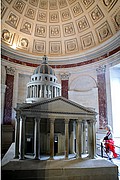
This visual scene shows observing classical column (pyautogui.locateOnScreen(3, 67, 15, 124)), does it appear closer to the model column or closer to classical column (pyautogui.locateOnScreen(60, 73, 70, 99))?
classical column (pyautogui.locateOnScreen(60, 73, 70, 99))

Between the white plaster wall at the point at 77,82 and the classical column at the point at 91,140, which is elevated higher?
the white plaster wall at the point at 77,82

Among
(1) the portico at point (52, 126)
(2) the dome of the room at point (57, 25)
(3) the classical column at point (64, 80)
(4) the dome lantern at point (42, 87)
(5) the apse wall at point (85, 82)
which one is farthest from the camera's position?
(3) the classical column at point (64, 80)

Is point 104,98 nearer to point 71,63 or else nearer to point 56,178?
point 71,63

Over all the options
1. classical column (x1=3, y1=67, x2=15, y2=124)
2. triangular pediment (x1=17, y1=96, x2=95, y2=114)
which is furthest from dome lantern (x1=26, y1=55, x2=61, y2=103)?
classical column (x1=3, y1=67, x2=15, y2=124)

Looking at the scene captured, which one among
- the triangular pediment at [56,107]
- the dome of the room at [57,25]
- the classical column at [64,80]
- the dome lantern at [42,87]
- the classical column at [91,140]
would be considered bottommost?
the classical column at [91,140]

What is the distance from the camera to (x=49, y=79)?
1098 centimetres

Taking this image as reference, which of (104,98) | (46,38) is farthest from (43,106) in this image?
(46,38)

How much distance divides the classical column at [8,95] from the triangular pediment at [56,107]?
703 centimetres

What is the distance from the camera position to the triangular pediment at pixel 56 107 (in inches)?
273

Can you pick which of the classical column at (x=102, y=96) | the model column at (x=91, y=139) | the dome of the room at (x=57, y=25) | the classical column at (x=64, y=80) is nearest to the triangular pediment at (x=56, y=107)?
the model column at (x=91, y=139)

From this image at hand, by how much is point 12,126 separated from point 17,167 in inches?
302

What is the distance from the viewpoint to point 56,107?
716 centimetres

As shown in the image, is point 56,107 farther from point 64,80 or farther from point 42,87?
point 64,80

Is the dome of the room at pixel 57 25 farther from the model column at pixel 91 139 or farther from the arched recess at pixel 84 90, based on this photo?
the model column at pixel 91 139
